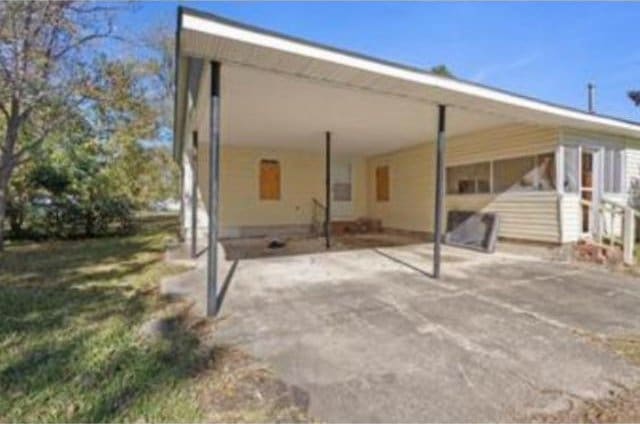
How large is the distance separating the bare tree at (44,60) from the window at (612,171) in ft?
38.7

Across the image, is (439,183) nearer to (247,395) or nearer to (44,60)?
(247,395)

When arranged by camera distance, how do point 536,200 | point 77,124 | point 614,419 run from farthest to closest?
point 77,124 < point 536,200 < point 614,419

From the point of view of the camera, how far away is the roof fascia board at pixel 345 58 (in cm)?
386

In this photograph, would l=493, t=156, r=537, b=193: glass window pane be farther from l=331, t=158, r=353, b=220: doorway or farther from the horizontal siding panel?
l=331, t=158, r=353, b=220: doorway

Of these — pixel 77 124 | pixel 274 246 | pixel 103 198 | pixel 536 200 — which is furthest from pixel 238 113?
pixel 103 198

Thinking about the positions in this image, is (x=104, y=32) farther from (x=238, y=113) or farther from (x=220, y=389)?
(x=220, y=389)

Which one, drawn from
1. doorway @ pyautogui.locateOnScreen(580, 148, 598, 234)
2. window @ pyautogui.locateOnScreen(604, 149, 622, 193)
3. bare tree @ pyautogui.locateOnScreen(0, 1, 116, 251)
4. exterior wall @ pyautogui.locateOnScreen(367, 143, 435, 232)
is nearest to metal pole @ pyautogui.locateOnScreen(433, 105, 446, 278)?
doorway @ pyautogui.locateOnScreen(580, 148, 598, 234)

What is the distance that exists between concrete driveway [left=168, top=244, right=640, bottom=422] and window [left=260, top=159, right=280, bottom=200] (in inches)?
241

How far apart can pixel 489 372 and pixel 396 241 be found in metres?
8.40

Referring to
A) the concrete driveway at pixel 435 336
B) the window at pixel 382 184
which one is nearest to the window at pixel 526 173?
the concrete driveway at pixel 435 336

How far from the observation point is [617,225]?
30.0ft

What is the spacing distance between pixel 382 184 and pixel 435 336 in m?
10.4

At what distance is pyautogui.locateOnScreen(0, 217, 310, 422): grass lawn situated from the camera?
102 inches

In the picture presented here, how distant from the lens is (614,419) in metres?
2.56
